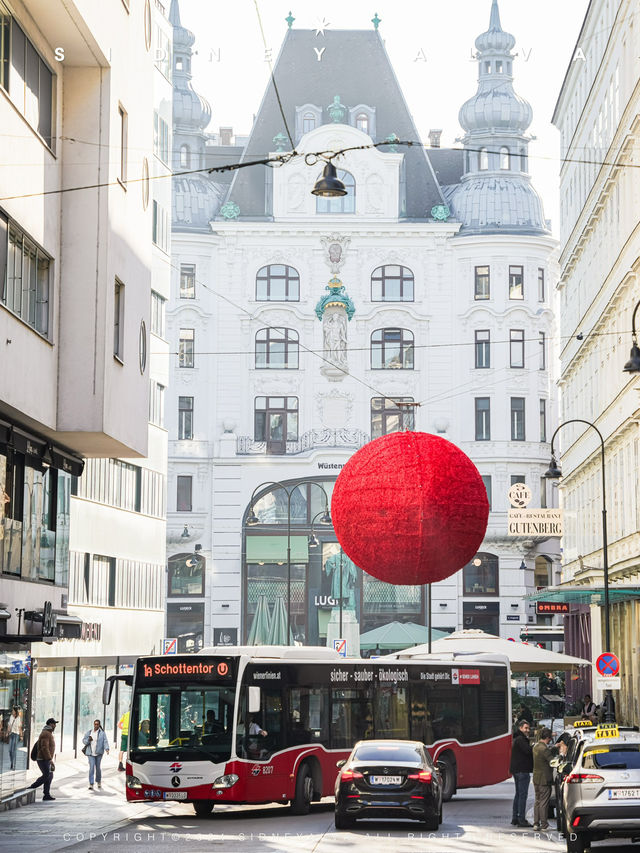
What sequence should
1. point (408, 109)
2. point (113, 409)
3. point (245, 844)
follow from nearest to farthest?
point (245, 844) < point (113, 409) < point (408, 109)

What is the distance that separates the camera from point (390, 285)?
7575 cm

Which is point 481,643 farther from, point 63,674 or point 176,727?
point 176,727

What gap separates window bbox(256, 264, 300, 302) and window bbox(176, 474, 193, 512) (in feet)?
32.0

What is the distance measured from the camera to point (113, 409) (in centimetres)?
2827

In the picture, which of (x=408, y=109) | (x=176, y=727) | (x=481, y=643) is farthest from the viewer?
(x=408, y=109)

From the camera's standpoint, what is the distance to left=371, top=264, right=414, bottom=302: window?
2980 inches

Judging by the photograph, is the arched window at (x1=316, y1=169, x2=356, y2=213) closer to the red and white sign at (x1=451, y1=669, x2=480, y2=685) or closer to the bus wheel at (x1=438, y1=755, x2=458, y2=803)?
the red and white sign at (x1=451, y1=669, x2=480, y2=685)

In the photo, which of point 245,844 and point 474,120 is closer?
point 245,844

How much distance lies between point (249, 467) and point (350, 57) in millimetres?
22580

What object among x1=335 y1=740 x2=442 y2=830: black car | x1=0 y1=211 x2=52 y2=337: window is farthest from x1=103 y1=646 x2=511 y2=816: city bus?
x1=0 y1=211 x2=52 y2=337: window

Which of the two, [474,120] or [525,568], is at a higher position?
[474,120]

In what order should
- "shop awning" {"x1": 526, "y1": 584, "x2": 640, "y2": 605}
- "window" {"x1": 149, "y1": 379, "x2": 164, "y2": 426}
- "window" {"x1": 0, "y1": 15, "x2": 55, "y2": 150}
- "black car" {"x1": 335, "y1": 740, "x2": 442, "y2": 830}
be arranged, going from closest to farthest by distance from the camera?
"black car" {"x1": 335, "y1": 740, "x2": 442, "y2": 830} < "window" {"x1": 0, "y1": 15, "x2": 55, "y2": 150} < "shop awning" {"x1": 526, "y1": 584, "x2": 640, "y2": 605} < "window" {"x1": 149, "y1": 379, "x2": 164, "y2": 426}

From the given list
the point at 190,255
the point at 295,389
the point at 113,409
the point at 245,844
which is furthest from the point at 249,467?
the point at 245,844

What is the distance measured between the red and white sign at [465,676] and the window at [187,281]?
46499mm
